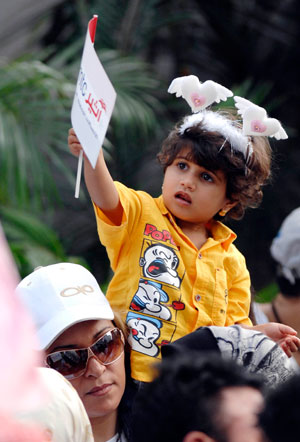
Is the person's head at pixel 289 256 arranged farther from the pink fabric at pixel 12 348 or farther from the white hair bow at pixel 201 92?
the pink fabric at pixel 12 348

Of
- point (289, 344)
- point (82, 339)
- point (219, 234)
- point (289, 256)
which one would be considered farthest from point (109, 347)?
point (289, 256)

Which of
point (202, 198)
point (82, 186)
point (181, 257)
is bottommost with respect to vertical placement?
point (82, 186)

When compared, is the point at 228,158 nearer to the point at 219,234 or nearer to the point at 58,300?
the point at 219,234

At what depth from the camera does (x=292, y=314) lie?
10.1 ft

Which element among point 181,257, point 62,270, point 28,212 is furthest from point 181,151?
point 28,212

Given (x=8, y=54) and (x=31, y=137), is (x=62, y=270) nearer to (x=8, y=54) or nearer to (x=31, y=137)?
(x=31, y=137)

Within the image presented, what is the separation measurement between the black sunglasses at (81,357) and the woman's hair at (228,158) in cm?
59

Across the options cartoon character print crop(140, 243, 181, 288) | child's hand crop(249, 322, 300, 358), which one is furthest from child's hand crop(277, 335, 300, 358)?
cartoon character print crop(140, 243, 181, 288)

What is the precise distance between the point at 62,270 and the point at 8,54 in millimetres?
3763

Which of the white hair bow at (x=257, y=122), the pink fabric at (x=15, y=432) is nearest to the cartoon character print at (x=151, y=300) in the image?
the white hair bow at (x=257, y=122)

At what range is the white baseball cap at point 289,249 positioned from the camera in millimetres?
3082

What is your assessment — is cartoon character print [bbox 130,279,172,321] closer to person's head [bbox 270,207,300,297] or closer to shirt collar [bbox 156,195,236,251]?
shirt collar [bbox 156,195,236,251]

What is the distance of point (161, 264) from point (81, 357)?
0.40 meters

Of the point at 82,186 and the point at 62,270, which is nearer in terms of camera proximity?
the point at 62,270
